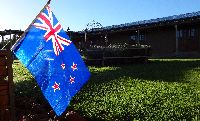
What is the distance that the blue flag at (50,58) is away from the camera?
5211 mm

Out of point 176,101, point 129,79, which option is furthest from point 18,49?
point 129,79

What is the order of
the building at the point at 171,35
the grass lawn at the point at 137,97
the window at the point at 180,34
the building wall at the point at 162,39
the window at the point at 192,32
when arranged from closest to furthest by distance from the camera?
the grass lawn at the point at 137,97 < the building at the point at 171,35 < the window at the point at 192,32 < the window at the point at 180,34 < the building wall at the point at 162,39

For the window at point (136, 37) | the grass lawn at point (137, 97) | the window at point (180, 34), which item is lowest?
the grass lawn at point (137, 97)

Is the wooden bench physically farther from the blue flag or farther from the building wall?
the building wall

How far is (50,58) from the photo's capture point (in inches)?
208

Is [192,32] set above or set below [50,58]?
below

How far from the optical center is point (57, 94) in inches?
210

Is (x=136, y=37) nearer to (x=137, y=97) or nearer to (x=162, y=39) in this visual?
(x=162, y=39)

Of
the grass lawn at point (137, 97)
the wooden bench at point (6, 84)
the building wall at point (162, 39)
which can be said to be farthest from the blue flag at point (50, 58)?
the building wall at point (162, 39)

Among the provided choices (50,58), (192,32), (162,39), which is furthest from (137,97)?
(162,39)

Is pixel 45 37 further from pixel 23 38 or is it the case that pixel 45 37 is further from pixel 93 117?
pixel 93 117

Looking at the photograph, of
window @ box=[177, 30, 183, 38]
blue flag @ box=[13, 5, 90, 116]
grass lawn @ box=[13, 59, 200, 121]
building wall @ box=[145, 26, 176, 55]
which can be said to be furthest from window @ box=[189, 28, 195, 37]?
blue flag @ box=[13, 5, 90, 116]

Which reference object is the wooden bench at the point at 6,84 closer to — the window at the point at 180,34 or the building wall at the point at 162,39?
the building wall at the point at 162,39

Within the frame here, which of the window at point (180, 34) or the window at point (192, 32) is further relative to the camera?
the window at point (180, 34)
